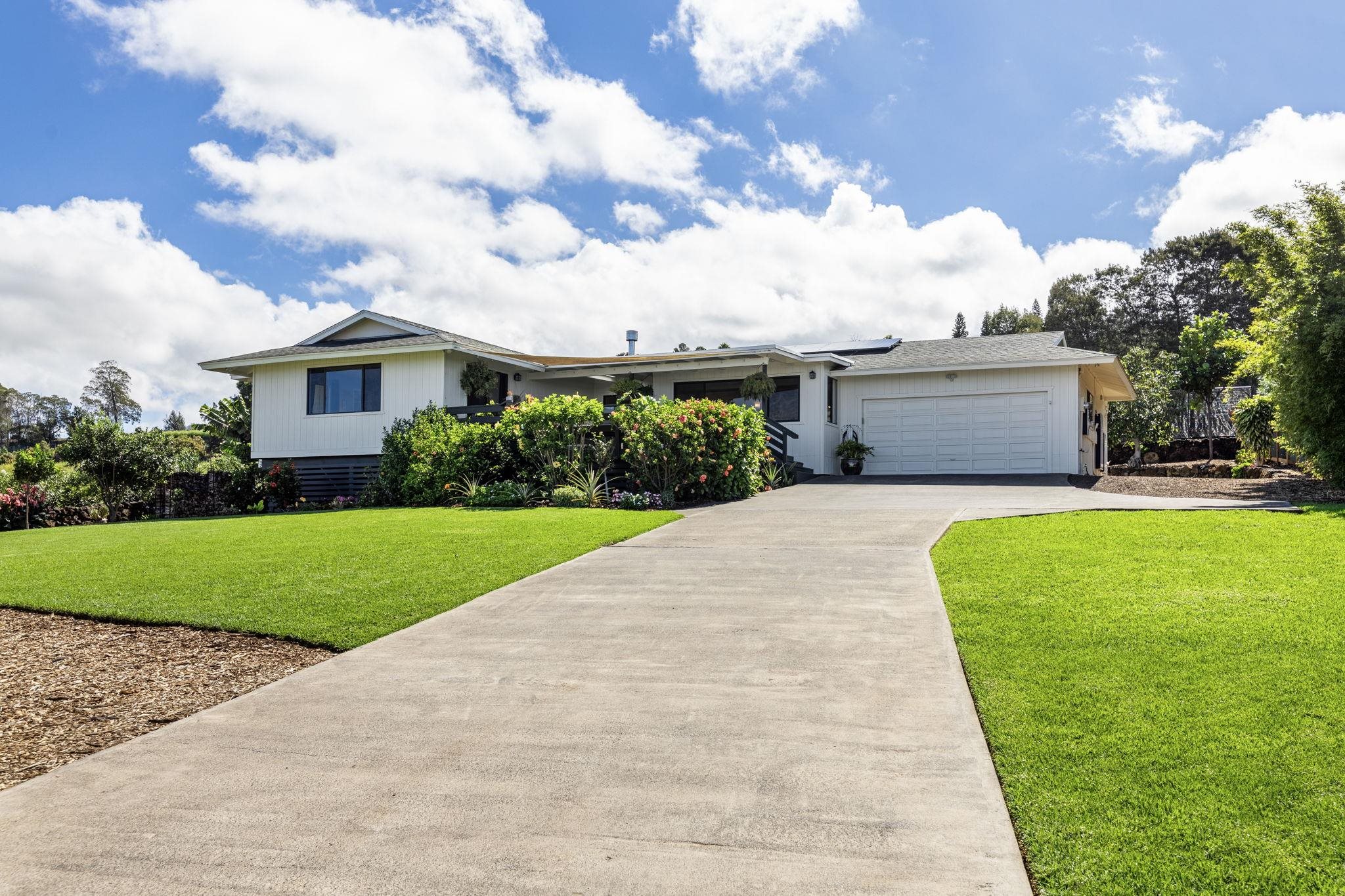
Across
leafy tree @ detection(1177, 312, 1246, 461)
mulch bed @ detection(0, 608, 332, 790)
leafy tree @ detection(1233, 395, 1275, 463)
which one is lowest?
mulch bed @ detection(0, 608, 332, 790)

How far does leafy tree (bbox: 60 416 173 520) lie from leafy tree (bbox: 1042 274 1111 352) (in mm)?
47686

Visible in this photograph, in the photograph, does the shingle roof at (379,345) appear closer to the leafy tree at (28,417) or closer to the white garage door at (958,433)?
the white garage door at (958,433)

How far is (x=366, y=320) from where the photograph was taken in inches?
823

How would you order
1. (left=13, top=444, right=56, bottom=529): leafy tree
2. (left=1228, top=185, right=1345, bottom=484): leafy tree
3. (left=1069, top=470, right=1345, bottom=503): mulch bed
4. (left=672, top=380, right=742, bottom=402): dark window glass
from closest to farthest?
(left=1069, top=470, right=1345, bottom=503): mulch bed → (left=1228, top=185, right=1345, bottom=484): leafy tree → (left=672, top=380, right=742, bottom=402): dark window glass → (left=13, top=444, right=56, bottom=529): leafy tree

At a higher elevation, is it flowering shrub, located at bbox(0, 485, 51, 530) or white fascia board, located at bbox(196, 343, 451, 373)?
white fascia board, located at bbox(196, 343, 451, 373)

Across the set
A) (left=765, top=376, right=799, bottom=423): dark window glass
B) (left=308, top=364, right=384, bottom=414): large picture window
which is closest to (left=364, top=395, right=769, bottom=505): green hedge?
(left=308, top=364, right=384, bottom=414): large picture window

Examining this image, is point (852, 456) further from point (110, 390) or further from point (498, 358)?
point (110, 390)

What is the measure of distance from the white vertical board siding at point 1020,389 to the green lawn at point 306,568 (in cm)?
1008

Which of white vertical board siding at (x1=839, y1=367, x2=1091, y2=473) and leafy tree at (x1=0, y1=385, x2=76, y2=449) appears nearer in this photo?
white vertical board siding at (x1=839, y1=367, x2=1091, y2=473)

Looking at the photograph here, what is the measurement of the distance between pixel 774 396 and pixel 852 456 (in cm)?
236

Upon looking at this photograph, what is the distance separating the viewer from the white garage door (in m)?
19.5

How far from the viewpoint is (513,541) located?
9398 millimetres

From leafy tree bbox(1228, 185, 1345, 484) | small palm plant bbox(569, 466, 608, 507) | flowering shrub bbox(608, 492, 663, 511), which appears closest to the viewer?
leafy tree bbox(1228, 185, 1345, 484)

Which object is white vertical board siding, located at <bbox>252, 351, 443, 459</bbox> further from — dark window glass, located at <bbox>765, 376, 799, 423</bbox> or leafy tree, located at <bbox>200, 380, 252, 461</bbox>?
dark window glass, located at <bbox>765, 376, 799, 423</bbox>
